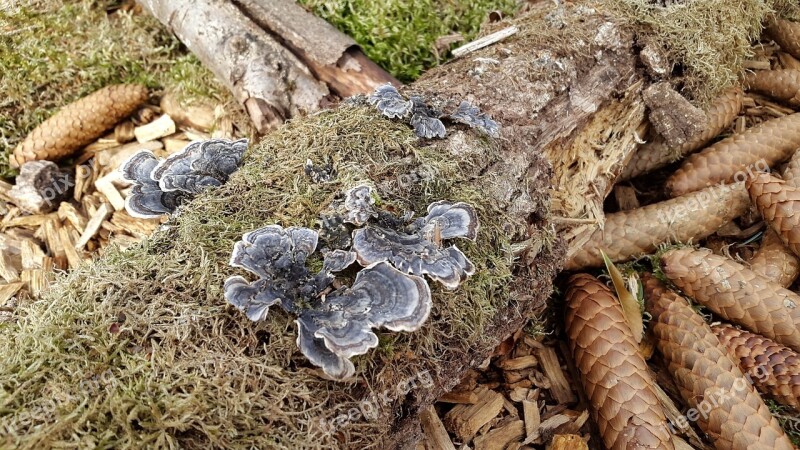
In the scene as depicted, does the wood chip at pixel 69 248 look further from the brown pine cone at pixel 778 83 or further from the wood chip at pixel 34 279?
the brown pine cone at pixel 778 83

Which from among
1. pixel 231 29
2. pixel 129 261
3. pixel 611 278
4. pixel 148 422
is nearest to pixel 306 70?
pixel 231 29

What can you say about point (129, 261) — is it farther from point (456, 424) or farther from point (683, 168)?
point (683, 168)

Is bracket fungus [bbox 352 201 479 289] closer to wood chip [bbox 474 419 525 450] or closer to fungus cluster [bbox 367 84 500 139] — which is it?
fungus cluster [bbox 367 84 500 139]

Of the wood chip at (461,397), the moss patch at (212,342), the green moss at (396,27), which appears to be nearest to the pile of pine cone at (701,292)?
the wood chip at (461,397)

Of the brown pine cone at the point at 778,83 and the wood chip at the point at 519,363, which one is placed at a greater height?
the brown pine cone at the point at 778,83

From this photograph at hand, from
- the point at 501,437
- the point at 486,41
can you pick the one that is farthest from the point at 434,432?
the point at 486,41

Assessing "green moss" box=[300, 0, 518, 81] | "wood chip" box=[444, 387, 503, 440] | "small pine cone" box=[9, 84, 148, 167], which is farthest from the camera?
"green moss" box=[300, 0, 518, 81]

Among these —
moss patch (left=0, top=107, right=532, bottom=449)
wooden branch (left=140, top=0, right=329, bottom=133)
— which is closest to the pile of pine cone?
moss patch (left=0, top=107, right=532, bottom=449)
